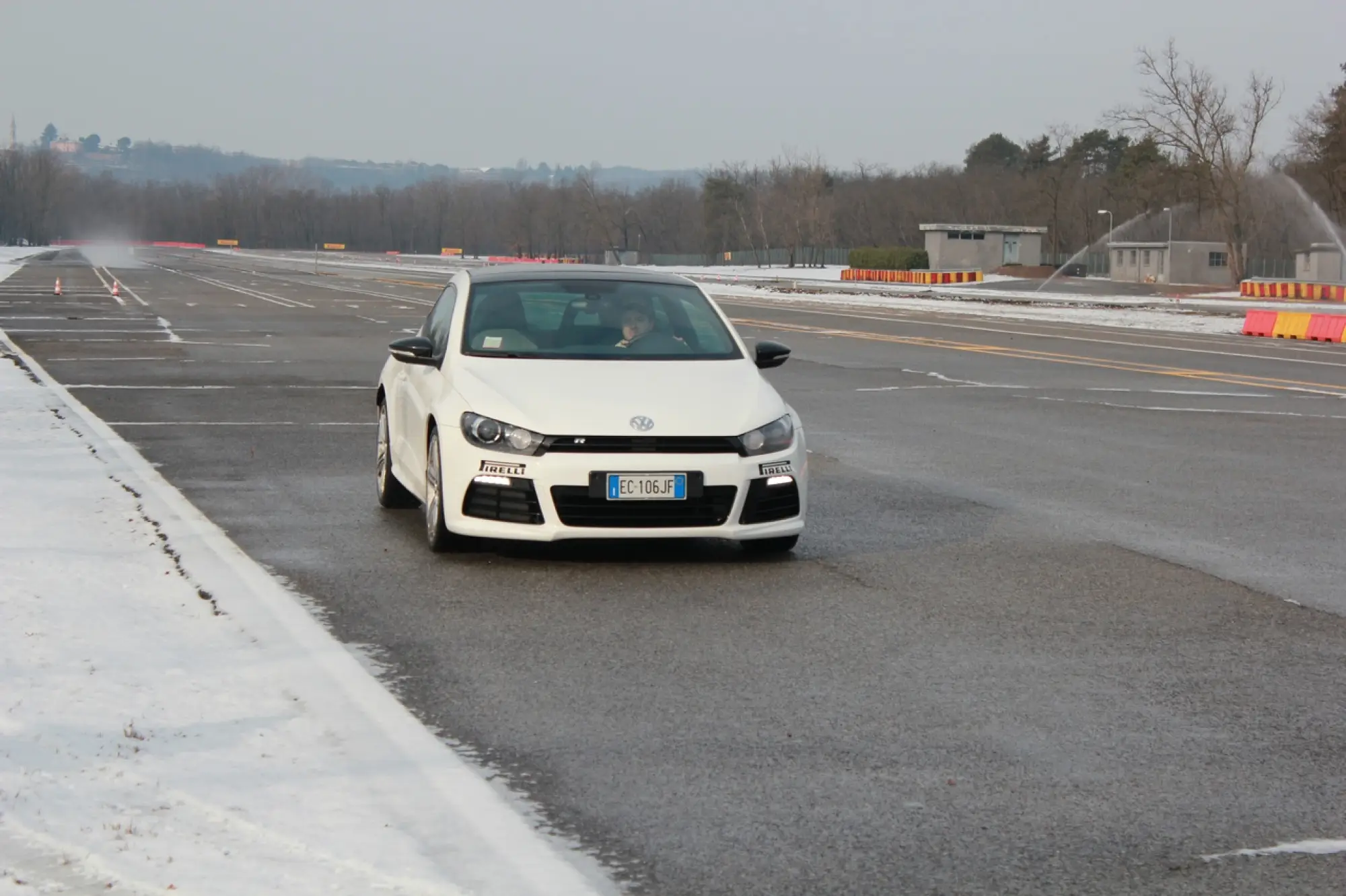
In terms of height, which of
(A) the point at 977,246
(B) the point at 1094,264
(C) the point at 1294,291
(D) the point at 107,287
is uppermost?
(A) the point at 977,246

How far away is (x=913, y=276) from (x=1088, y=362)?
61.4 meters

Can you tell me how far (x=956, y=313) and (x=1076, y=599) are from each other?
37507mm

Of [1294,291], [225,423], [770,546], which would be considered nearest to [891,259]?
[1294,291]

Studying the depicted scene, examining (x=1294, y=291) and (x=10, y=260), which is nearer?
(x=1294, y=291)

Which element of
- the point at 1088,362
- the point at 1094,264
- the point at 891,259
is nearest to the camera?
the point at 1088,362

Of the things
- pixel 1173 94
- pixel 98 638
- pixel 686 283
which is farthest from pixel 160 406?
pixel 1173 94

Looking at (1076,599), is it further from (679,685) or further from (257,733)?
(257,733)

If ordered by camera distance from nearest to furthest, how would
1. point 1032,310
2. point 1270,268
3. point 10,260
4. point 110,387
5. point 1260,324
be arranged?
1. point 110,387
2. point 1260,324
3. point 1032,310
4. point 1270,268
5. point 10,260

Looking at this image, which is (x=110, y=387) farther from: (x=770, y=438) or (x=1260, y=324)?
(x=1260, y=324)

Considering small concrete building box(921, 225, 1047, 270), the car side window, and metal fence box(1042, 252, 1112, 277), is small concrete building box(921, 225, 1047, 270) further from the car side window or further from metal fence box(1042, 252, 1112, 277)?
the car side window

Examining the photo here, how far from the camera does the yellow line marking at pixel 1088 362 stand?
21438 mm

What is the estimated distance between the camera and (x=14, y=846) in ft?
13.2

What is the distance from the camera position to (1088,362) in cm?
2534

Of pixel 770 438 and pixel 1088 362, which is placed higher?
pixel 770 438
